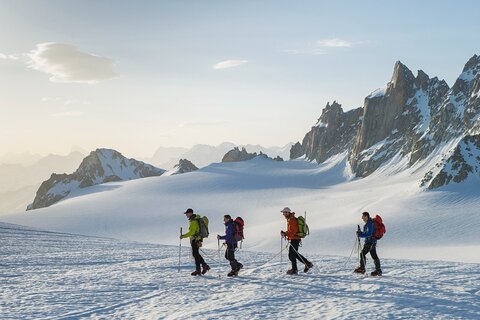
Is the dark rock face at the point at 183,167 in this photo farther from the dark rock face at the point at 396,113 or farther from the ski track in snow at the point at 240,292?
the ski track in snow at the point at 240,292

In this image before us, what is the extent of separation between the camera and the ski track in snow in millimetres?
10086

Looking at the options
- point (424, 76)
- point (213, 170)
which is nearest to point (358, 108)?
point (424, 76)

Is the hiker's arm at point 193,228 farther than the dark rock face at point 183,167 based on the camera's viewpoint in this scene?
No

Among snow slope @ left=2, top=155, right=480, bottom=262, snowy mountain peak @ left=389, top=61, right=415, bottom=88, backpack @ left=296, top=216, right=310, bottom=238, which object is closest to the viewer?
backpack @ left=296, top=216, right=310, bottom=238

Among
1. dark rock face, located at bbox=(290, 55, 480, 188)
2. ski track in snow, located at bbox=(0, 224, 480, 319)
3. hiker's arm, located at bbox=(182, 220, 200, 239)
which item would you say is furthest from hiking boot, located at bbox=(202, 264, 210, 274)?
dark rock face, located at bbox=(290, 55, 480, 188)

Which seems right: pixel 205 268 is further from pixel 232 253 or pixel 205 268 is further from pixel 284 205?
pixel 284 205

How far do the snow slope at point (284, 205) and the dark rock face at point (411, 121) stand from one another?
6.76m

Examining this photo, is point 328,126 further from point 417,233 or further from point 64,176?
point 417,233

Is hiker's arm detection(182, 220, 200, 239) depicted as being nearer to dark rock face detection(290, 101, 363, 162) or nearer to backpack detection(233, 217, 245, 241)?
backpack detection(233, 217, 245, 241)

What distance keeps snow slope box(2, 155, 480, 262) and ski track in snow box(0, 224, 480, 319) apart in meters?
21.3

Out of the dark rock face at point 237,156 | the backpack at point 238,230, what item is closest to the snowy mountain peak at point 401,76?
the dark rock face at point 237,156

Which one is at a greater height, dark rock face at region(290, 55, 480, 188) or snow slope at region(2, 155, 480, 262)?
dark rock face at region(290, 55, 480, 188)

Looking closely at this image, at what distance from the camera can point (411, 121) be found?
11925cm

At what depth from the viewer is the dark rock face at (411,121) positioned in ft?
300
